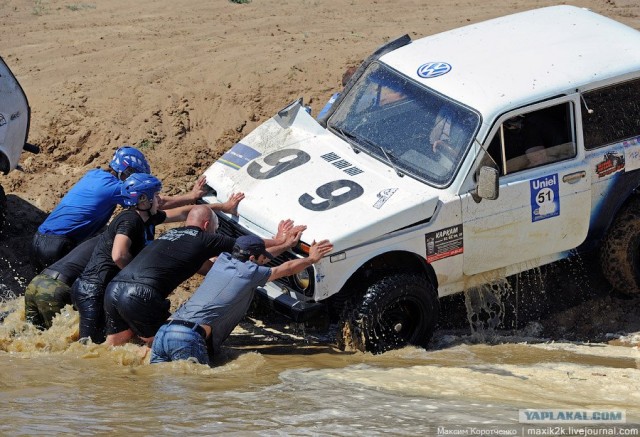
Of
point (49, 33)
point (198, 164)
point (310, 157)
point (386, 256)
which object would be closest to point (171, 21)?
point (49, 33)

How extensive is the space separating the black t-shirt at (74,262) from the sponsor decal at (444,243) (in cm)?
265

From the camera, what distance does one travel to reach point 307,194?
8.06 m

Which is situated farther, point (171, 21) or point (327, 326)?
point (171, 21)

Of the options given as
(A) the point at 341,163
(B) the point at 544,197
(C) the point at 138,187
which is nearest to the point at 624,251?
(B) the point at 544,197

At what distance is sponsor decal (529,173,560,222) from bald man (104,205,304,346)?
6.37ft

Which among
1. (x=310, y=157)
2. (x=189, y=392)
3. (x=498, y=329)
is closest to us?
(x=189, y=392)

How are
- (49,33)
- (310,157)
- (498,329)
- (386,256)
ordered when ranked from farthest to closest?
1. (49,33)
2. (498,329)
3. (310,157)
4. (386,256)

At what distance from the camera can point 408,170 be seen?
8250mm

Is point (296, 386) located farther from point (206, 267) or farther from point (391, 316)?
point (206, 267)

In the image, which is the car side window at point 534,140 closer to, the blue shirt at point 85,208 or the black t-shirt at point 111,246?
the black t-shirt at point 111,246

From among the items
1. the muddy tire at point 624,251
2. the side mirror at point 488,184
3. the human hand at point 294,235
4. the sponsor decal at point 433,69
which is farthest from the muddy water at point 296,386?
the sponsor decal at point 433,69

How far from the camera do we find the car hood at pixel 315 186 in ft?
25.4

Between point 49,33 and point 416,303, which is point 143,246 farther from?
point 49,33

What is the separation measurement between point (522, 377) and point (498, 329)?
1.77 m
